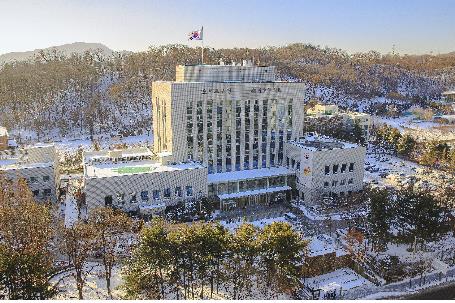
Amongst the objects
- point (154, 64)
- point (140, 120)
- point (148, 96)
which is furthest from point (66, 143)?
point (154, 64)

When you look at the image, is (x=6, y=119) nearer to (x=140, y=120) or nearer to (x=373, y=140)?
(x=140, y=120)

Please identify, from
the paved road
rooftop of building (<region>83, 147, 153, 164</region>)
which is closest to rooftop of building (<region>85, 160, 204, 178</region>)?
rooftop of building (<region>83, 147, 153, 164</region>)

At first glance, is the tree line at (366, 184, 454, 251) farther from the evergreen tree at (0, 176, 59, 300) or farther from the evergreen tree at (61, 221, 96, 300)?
the evergreen tree at (0, 176, 59, 300)

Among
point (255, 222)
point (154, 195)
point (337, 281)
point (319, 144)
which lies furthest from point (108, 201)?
point (319, 144)

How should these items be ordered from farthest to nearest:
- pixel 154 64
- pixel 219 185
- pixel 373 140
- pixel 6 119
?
pixel 154 64 < pixel 6 119 < pixel 373 140 < pixel 219 185

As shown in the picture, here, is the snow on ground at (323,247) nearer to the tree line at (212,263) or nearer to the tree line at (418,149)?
the tree line at (212,263)
